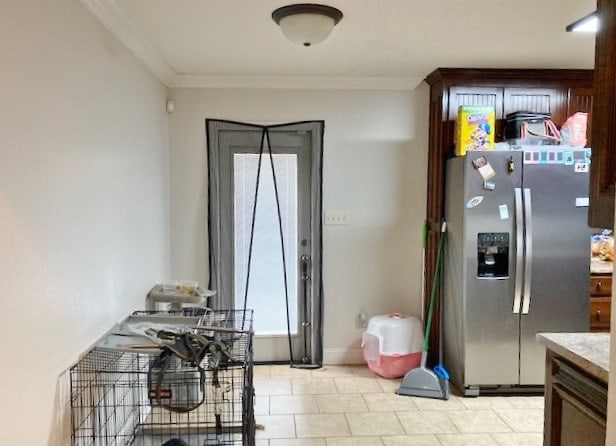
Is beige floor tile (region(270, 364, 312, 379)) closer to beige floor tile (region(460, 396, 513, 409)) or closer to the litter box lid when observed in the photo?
the litter box lid

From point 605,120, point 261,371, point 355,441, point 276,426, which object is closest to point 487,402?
point 355,441

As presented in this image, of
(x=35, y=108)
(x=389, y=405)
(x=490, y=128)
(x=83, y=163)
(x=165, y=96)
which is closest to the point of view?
(x=35, y=108)

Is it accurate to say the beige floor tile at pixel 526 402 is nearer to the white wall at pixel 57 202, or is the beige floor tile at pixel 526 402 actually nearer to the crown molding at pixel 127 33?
the white wall at pixel 57 202

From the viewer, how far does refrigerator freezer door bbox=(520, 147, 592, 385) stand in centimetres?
350

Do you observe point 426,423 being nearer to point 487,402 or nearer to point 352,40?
point 487,402

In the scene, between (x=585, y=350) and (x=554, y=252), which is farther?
(x=554, y=252)

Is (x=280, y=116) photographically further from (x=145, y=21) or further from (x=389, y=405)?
(x=389, y=405)

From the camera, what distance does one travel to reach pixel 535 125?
3750 millimetres

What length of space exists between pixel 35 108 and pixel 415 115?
3055mm

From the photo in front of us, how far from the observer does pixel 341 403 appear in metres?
3.50

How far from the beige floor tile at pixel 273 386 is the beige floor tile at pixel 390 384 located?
69 cm

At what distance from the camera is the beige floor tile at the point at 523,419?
315 centimetres

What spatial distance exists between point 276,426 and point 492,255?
6.11ft

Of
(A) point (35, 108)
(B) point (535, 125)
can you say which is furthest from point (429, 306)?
(A) point (35, 108)
